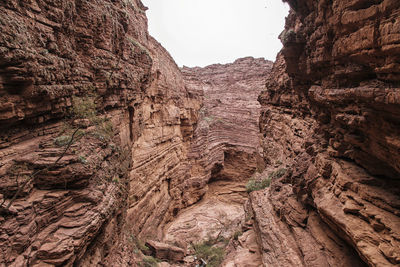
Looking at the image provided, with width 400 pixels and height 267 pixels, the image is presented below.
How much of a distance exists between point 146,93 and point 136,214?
7436 mm

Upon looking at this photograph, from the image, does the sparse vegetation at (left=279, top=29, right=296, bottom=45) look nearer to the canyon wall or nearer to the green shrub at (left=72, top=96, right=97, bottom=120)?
the canyon wall

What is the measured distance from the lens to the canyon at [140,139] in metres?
3.62

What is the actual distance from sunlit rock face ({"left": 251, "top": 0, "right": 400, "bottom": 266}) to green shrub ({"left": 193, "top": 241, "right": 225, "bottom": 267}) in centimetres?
430

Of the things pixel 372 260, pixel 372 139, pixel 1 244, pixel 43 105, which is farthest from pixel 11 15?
pixel 372 260

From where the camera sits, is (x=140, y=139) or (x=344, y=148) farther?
(x=140, y=139)

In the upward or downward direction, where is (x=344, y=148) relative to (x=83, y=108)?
downward

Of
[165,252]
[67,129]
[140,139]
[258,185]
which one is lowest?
Result: [165,252]

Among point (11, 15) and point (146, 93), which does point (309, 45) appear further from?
point (146, 93)

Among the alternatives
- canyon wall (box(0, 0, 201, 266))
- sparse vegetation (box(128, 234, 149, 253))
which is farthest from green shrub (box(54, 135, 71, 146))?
sparse vegetation (box(128, 234, 149, 253))

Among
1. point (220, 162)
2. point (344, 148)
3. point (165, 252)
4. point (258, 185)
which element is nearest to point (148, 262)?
point (165, 252)

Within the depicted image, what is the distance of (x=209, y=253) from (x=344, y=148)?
32.5 ft

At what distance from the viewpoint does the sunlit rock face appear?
321 cm

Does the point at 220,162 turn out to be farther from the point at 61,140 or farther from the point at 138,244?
the point at 61,140

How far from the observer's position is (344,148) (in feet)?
16.5
